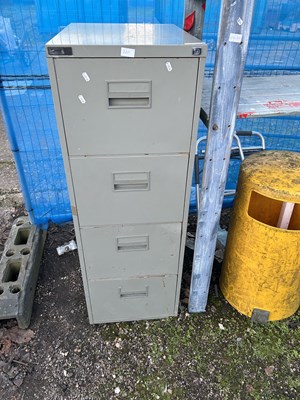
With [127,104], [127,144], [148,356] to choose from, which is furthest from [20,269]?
[127,104]

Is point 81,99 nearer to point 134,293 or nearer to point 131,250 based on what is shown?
point 131,250

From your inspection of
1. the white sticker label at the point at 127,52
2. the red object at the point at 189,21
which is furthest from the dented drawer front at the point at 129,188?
the red object at the point at 189,21

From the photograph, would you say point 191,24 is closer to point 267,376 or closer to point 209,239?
point 209,239

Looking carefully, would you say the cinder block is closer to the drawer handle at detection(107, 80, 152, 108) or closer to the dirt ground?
the dirt ground

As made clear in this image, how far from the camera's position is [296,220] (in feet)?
7.59

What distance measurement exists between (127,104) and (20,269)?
1693mm

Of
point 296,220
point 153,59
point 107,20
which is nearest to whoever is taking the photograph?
point 153,59

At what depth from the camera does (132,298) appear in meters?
2.30

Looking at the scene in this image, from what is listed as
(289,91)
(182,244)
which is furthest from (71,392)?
(289,91)

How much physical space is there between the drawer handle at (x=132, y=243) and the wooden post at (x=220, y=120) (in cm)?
35

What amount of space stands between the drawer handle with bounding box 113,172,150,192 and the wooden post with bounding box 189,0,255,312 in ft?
1.17

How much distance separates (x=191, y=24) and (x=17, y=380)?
2428 mm

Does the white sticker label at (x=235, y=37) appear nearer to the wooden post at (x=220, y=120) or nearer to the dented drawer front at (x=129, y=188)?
the wooden post at (x=220, y=120)

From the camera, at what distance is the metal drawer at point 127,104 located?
1498mm
